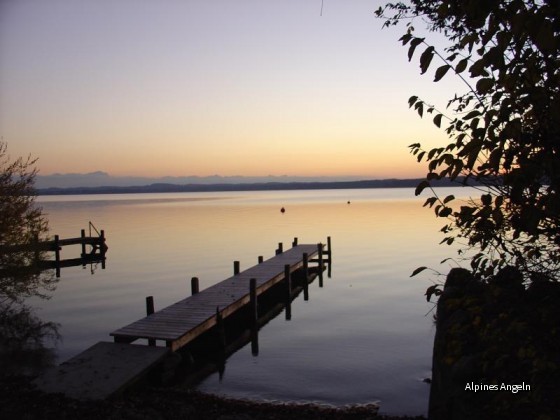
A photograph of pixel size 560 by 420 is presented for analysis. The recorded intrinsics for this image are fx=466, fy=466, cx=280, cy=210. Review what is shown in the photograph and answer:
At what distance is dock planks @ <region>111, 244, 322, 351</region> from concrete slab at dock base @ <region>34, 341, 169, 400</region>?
427mm

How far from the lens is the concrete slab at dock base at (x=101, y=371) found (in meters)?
9.32

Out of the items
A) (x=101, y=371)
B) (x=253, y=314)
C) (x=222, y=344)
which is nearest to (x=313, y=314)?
(x=253, y=314)

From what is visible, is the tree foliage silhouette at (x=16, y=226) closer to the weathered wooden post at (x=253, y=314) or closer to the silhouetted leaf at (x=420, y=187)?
the weathered wooden post at (x=253, y=314)

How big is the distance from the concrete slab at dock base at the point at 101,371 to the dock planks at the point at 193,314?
16.8 inches

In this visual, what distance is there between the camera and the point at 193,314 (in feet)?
46.6

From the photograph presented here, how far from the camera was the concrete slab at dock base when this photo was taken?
30.6 feet

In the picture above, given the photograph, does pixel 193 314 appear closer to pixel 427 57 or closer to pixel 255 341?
pixel 255 341

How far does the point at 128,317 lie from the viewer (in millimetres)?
19578

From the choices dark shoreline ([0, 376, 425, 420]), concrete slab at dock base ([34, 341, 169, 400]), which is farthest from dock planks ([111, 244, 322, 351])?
dark shoreline ([0, 376, 425, 420])

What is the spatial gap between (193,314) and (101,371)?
4174 millimetres

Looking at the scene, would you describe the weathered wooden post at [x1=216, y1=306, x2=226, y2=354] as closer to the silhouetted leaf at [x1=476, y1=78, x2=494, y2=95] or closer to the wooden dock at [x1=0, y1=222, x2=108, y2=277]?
the wooden dock at [x1=0, y1=222, x2=108, y2=277]

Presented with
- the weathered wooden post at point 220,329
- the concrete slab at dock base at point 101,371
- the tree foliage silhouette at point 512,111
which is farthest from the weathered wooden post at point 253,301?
the tree foliage silhouette at point 512,111

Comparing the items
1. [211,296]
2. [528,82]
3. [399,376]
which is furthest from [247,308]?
[528,82]

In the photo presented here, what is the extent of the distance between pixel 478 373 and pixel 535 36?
4.98 metres
